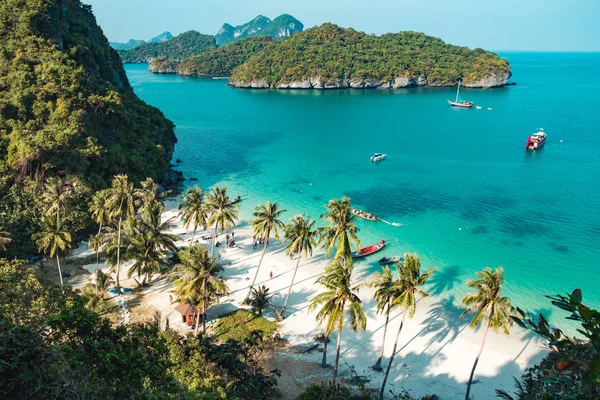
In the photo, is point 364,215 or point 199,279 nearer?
point 199,279

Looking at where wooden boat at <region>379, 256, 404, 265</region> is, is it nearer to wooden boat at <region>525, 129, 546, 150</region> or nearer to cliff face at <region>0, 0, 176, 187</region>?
cliff face at <region>0, 0, 176, 187</region>

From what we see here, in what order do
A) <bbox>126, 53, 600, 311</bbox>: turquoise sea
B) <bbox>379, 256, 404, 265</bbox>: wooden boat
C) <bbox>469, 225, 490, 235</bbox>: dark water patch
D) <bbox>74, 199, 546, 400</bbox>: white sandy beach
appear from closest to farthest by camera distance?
<bbox>74, 199, 546, 400</bbox>: white sandy beach < <bbox>379, 256, 404, 265</bbox>: wooden boat < <bbox>126, 53, 600, 311</bbox>: turquoise sea < <bbox>469, 225, 490, 235</bbox>: dark water patch

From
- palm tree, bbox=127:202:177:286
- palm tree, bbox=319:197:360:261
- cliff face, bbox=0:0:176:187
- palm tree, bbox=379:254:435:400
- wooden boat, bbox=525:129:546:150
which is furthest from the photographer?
wooden boat, bbox=525:129:546:150

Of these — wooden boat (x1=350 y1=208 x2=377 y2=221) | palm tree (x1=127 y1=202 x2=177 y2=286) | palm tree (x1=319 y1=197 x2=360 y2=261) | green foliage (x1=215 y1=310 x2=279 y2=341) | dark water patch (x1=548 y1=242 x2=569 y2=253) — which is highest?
palm tree (x1=319 y1=197 x2=360 y2=261)

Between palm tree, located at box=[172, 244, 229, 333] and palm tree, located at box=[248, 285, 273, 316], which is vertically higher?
palm tree, located at box=[172, 244, 229, 333]

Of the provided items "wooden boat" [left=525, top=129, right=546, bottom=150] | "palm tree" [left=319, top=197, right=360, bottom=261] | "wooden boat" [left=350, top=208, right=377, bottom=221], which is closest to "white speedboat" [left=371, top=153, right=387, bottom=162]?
"wooden boat" [left=350, top=208, right=377, bottom=221]

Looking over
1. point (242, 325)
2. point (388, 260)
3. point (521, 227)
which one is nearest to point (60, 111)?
point (242, 325)

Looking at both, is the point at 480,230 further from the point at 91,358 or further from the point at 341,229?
the point at 91,358
